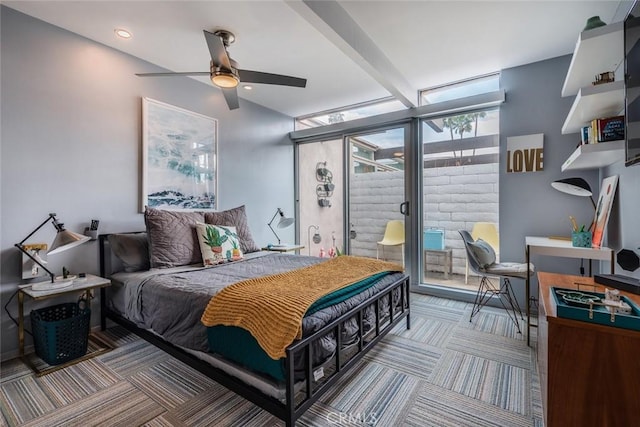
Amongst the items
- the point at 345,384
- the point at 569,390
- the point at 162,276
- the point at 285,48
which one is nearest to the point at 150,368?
the point at 162,276

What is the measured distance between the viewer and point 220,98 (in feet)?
11.8

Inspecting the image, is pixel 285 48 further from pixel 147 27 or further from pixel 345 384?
pixel 345 384

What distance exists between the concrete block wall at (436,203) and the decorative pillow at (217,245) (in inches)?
80.7

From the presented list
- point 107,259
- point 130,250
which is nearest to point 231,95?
point 130,250

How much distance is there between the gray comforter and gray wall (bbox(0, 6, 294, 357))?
0.67 m

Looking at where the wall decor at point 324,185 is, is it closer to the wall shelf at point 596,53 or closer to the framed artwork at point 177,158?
the framed artwork at point 177,158

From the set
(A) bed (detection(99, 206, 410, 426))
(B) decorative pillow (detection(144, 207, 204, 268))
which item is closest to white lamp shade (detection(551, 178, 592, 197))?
(A) bed (detection(99, 206, 410, 426))

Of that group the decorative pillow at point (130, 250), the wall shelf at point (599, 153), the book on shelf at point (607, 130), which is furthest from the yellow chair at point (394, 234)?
the decorative pillow at point (130, 250)

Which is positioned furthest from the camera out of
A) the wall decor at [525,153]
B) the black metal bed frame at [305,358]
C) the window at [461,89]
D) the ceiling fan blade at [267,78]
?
the window at [461,89]

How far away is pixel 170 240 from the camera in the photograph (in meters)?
2.53

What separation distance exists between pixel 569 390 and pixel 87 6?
3.58m

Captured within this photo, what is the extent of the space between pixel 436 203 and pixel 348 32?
2359mm

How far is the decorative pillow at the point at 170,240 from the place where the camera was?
8.13ft

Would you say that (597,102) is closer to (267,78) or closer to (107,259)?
(267,78)
